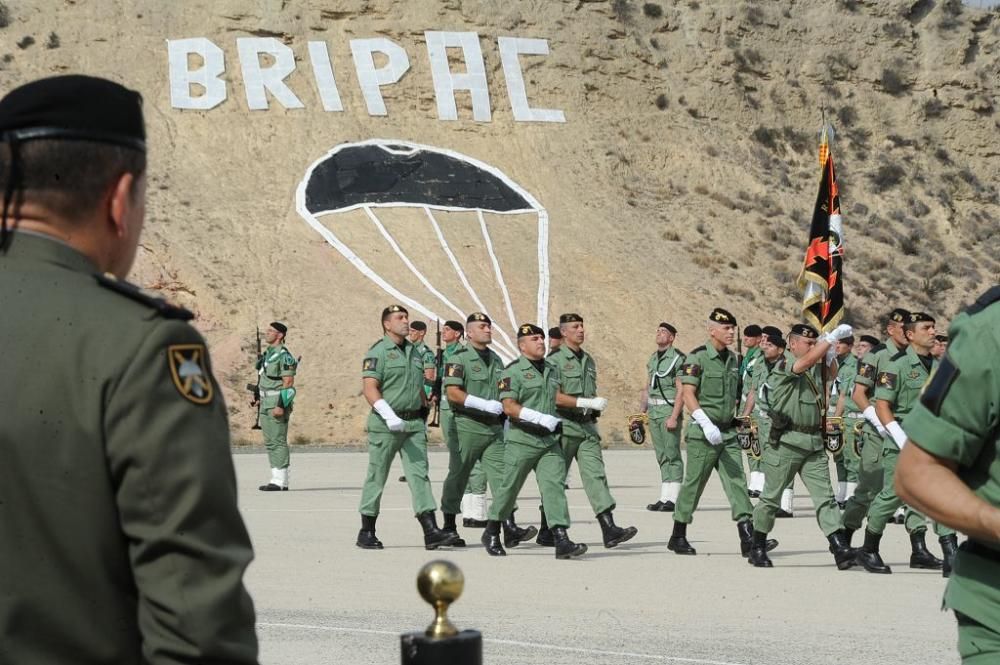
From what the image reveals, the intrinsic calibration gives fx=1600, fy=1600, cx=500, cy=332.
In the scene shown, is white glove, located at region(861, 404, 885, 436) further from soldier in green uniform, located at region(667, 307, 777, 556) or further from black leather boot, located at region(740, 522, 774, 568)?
black leather boot, located at region(740, 522, 774, 568)

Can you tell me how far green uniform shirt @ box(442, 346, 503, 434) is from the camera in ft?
51.6

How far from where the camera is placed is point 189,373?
263cm

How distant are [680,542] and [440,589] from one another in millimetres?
11980

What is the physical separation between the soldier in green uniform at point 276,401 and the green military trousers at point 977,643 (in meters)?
18.0

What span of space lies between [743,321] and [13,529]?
4009 cm

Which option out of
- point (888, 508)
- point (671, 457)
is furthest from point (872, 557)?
point (671, 457)

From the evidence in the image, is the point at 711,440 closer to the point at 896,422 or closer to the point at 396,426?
the point at 896,422

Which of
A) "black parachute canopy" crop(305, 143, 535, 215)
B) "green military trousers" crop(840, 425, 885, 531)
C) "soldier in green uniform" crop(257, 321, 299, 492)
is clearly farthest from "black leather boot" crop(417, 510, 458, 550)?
"black parachute canopy" crop(305, 143, 535, 215)

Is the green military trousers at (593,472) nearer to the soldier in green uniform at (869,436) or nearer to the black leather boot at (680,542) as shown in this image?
the black leather boot at (680,542)

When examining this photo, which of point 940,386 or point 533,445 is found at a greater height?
point 940,386

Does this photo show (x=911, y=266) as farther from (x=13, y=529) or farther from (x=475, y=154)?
(x=13, y=529)

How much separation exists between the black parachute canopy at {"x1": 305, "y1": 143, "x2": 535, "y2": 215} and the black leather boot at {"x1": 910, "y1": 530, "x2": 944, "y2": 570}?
29.5 m

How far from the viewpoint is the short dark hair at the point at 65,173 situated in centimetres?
280

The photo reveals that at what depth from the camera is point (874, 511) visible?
13562 mm
